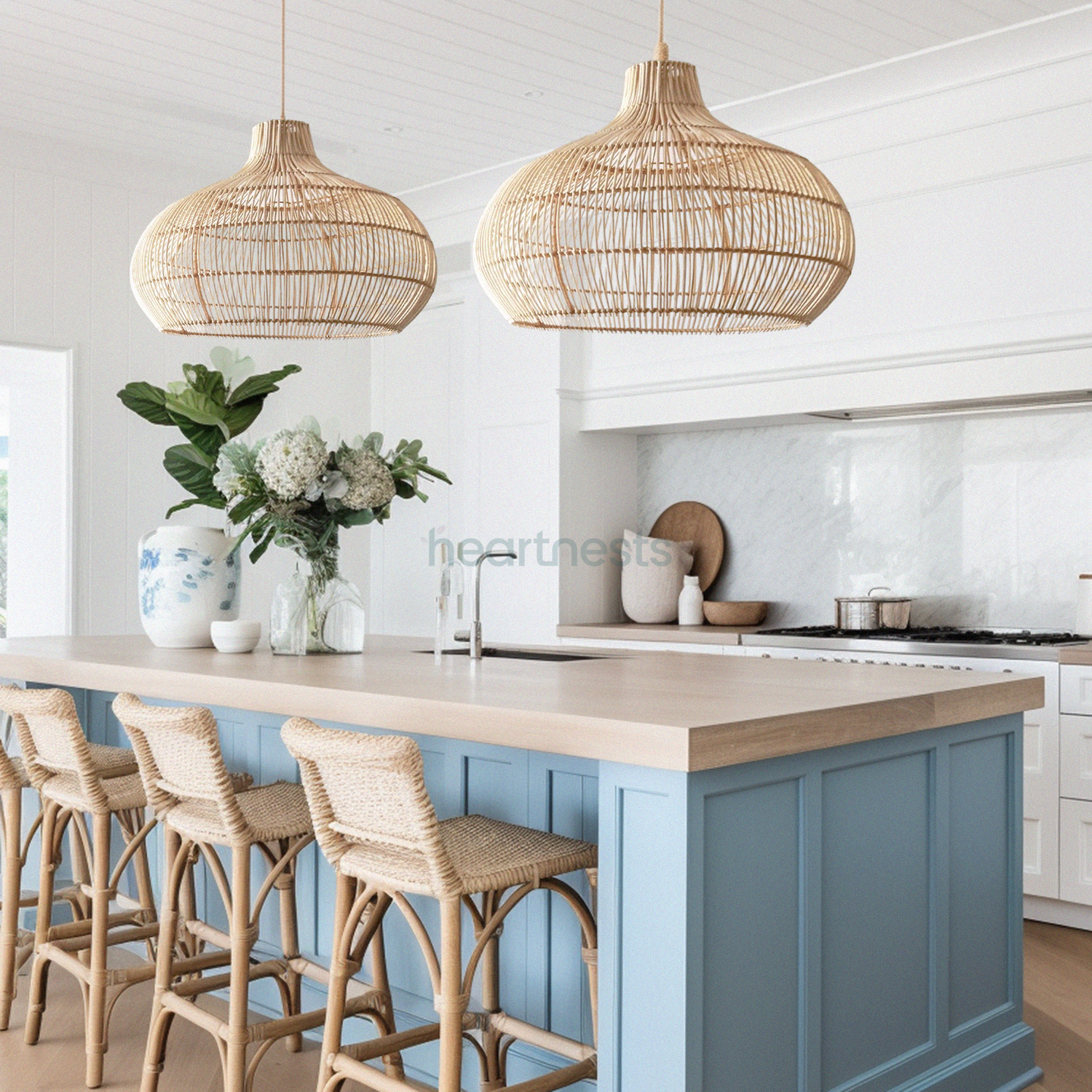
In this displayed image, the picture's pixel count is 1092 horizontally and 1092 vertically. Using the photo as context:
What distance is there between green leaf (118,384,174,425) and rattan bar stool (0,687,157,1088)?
991 millimetres

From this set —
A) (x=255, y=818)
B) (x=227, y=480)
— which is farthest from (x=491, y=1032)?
(x=227, y=480)

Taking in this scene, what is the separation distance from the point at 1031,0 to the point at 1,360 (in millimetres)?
4183

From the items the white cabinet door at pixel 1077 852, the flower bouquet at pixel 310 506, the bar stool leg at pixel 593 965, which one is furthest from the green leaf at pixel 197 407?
the white cabinet door at pixel 1077 852

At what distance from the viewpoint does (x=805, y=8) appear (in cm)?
377

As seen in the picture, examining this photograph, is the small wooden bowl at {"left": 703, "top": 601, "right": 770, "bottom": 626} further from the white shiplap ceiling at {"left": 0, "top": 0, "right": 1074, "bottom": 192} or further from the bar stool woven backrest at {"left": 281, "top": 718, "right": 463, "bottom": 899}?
the bar stool woven backrest at {"left": 281, "top": 718, "right": 463, "bottom": 899}

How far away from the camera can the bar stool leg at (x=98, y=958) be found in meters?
2.83

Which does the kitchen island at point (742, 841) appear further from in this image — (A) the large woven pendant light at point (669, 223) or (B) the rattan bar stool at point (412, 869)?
(A) the large woven pendant light at point (669, 223)

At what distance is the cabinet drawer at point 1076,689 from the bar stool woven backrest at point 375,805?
246 cm

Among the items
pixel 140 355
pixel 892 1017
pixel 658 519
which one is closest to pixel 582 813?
pixel 892 1017

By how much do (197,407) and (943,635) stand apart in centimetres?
261

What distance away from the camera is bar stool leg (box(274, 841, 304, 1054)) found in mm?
2896

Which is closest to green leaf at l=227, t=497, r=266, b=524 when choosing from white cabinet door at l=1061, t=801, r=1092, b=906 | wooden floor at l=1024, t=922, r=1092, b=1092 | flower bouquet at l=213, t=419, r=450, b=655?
flower bouquet at l=213, t=419, r=450, b=655

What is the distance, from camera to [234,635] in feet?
11.1

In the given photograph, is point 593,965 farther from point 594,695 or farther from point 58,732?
point 58,732
